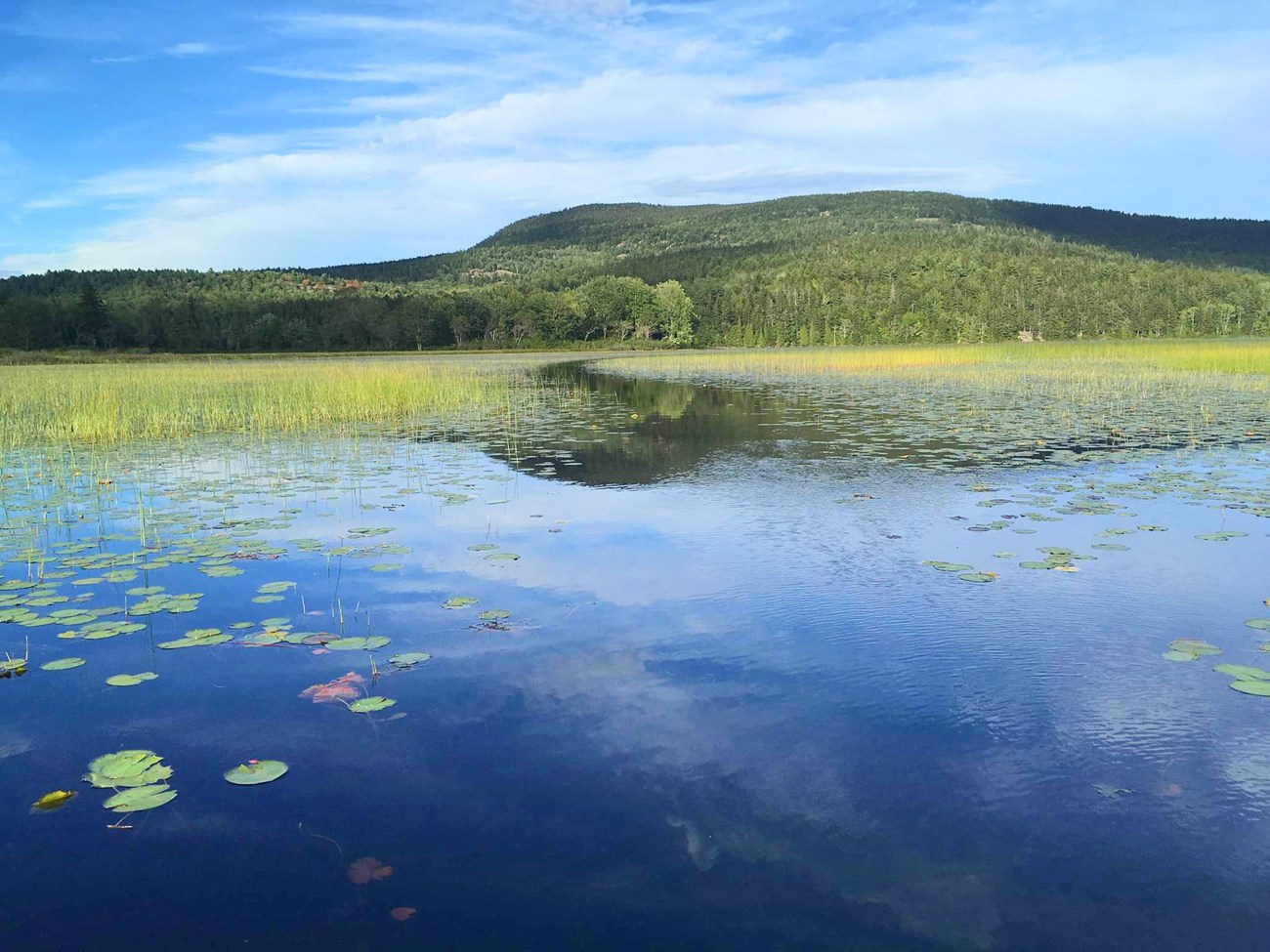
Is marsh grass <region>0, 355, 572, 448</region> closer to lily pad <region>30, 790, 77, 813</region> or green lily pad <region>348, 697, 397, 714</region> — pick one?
green lily pad <region>348, 697, 397, 714</region>

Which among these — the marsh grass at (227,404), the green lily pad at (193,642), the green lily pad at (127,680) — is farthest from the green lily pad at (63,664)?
the marsh grass at (227,404)

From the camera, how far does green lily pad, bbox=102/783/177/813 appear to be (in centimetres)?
386

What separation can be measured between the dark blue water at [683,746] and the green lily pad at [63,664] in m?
0.09

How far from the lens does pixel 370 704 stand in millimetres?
4875

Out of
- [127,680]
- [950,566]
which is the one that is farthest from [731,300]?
[127,680]

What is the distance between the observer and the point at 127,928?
10.2ft

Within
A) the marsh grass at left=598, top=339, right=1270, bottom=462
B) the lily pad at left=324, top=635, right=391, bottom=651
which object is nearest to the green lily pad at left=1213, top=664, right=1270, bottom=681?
the lily pad at left=324, top=635, right=391, bottom=651

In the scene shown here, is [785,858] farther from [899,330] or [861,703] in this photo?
[899,330]

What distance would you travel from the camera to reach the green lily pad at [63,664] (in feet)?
18.0

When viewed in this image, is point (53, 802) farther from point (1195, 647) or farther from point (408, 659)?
point (1195, 647)

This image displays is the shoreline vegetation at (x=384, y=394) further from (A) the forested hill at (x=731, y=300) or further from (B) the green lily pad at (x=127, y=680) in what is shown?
(A) the forested hill at (x=731, y=300)

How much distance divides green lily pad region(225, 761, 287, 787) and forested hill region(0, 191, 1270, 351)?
84.2 meters

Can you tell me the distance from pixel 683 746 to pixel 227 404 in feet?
67.5

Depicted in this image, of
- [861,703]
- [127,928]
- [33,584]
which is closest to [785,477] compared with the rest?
[861,703]
